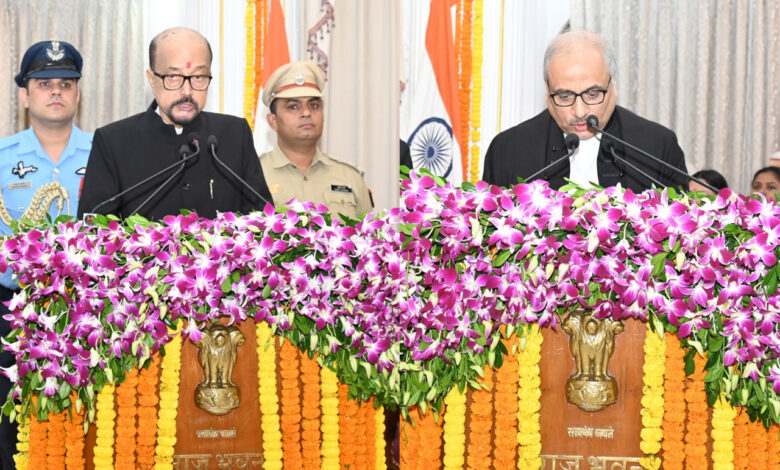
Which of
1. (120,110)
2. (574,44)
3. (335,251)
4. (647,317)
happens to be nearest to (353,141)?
(574,44)

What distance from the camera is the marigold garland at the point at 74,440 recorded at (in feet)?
7.23

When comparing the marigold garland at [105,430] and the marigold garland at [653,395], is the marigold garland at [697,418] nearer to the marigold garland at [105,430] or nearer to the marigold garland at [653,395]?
the marigold garland at [653,395]

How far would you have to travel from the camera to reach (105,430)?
2191mm

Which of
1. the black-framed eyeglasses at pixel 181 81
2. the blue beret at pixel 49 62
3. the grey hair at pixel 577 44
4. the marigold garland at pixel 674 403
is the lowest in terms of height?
the marigold garland at pixel 674 403

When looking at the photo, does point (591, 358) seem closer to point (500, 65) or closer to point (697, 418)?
point (697, 418)

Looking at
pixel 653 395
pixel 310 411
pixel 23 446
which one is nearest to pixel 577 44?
pixel 653 395

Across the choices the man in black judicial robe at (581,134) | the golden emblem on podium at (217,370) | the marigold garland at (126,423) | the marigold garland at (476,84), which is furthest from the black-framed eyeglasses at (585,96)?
the marigold garland at (476,84)

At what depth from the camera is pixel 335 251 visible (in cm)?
218

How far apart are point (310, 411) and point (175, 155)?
1089 millimetres

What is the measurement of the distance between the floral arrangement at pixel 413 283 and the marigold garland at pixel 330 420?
4 cm

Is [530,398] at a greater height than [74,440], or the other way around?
[530,398]

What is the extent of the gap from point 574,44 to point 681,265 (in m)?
1.07

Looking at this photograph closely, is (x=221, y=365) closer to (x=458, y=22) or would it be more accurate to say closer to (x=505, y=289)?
(x=505, y=289)

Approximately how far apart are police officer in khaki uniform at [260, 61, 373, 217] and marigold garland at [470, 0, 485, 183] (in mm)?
1580
